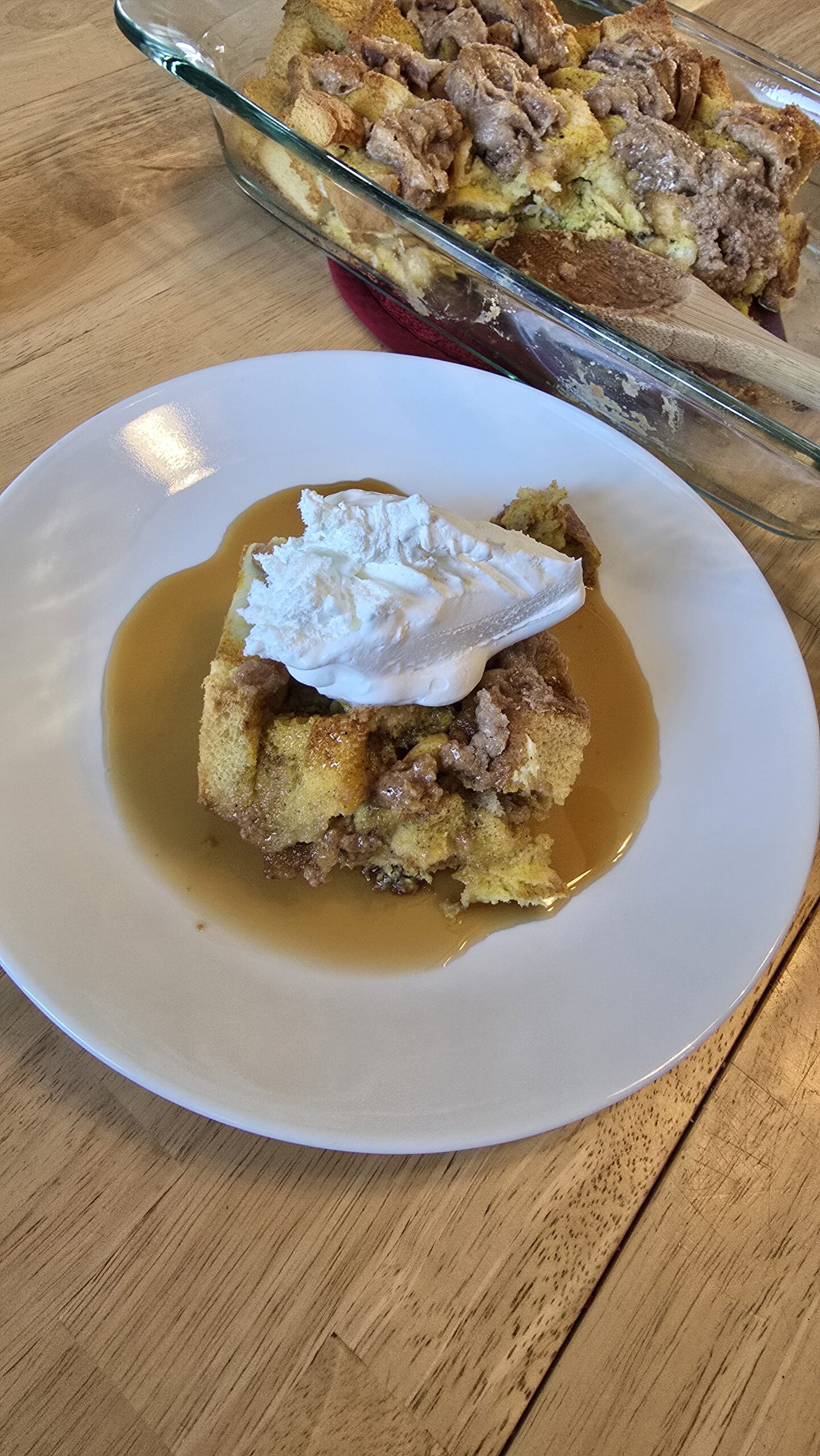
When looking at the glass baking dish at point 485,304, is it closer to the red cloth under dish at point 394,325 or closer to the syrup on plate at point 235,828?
the red cloth under dish at point 394,325

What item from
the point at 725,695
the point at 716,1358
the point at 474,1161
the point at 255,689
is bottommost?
the point at 716,1358

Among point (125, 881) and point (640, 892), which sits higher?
point (125, 881)

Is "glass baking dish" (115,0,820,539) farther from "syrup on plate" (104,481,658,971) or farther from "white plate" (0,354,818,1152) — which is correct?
"syrup on plate" (104,481,658,971)

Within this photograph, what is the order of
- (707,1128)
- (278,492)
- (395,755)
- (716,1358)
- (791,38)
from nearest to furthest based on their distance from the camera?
(716,1358) < (707,1128) < (395,755) < (278,492) < (791,38)

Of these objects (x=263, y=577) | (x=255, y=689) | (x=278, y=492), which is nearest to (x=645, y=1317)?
(x=255, y=689)

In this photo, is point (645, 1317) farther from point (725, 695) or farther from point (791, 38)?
point (791, 38)

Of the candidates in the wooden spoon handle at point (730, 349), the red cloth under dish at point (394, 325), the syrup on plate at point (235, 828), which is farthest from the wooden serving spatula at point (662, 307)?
the syrup on plate at point (235, 828)

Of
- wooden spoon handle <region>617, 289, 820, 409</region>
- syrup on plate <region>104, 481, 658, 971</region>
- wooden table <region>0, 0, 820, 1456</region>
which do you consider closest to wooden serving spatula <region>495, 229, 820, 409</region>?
wooden spoon handle <region>617, 289, 820, 409</region>

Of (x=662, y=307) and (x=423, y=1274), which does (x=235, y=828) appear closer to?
(x=423, y=1274)
